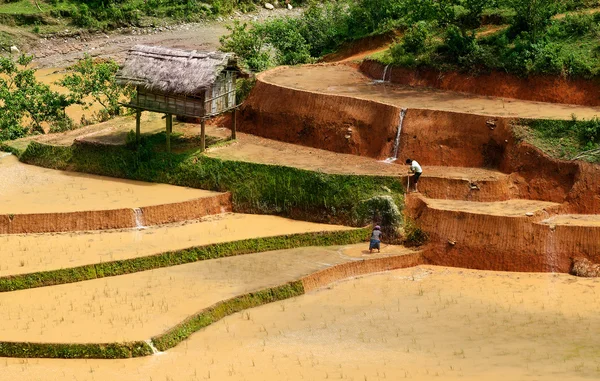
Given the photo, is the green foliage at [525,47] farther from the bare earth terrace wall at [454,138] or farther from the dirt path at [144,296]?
the dirt path at [144,296]

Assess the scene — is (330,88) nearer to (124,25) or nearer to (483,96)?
(483,96)

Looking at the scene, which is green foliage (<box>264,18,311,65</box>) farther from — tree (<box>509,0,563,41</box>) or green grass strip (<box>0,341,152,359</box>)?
green grass strip (<box>0,341,152,359</box>)

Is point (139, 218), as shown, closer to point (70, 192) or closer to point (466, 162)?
point (70, 192)

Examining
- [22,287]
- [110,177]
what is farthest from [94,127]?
[22,287]

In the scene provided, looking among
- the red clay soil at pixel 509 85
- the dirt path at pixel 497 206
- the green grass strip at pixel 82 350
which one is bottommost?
the green grass strip at pixel 82 350

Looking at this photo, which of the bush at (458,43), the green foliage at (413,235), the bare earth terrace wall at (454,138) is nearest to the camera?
the green foliage at (413,235)

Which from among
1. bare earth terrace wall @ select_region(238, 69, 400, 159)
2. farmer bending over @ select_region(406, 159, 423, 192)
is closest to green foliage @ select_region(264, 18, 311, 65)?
bare earth terrace wall @ select_region(238, 69, 400, 159)

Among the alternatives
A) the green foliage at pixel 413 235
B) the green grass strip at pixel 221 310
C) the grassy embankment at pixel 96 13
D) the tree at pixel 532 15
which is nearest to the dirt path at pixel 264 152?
the green foliage at pixel 413 235
